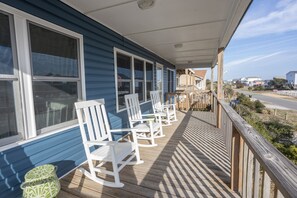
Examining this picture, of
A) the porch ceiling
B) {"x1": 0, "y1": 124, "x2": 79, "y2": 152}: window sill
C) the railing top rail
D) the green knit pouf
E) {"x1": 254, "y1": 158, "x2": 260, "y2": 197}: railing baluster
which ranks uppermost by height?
the porch ceiling

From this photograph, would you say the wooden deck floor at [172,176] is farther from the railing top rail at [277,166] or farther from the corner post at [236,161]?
the railing top rail at [277,166]

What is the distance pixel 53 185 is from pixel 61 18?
Result: 2.01 metres

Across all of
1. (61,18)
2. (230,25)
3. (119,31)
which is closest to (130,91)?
(119,31)

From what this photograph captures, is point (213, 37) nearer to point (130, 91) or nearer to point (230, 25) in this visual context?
point (230, 25)

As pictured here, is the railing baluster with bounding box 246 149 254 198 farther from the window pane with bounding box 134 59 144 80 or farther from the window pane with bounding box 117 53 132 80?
the window pane with bounding box 134 59 144 80

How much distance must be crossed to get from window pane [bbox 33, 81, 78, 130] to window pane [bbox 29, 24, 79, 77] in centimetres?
15

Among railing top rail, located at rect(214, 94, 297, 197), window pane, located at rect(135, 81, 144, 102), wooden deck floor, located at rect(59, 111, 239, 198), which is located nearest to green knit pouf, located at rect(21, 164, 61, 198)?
wooden deck floor, located at rect(59, 111, 239, 198)

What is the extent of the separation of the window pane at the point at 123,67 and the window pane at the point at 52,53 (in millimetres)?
1314

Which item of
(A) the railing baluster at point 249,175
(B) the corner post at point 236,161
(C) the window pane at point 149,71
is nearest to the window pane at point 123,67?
(C) the window pane at point 149,71

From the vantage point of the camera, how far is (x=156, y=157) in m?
2.65

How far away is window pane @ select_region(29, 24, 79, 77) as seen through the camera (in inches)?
72.3

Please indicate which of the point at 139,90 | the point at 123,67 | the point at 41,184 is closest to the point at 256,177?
the point at 41,184

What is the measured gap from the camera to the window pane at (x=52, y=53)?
6.03 ft

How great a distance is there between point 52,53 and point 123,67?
1888mm
